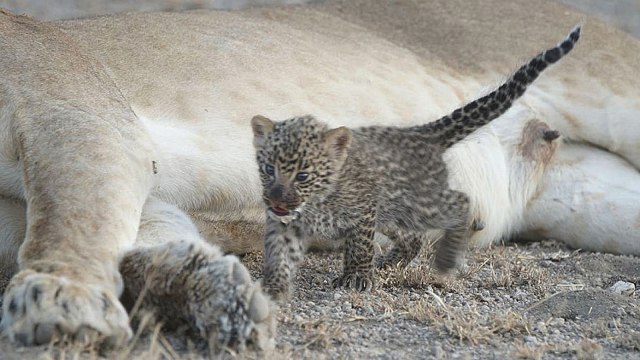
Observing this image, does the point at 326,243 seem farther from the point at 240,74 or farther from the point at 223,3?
the point at 223,3

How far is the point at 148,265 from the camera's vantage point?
3.19 m

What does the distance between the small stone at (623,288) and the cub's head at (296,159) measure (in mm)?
1127

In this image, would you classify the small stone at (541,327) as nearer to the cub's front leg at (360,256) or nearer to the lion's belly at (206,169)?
the cub's front leg at (360,256)

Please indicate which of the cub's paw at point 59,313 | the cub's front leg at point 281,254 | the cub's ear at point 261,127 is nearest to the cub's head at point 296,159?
the cub's ear at point 261,127

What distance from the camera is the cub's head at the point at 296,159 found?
356 centimetres

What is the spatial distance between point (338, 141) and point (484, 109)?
2.34ft

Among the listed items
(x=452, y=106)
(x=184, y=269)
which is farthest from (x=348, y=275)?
(x=452, y=106)

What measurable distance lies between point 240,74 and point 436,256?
116 centimetres

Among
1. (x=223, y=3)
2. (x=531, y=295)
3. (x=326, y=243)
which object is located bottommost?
(x=223, y=3)

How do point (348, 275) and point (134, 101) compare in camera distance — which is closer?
point (348, 275)

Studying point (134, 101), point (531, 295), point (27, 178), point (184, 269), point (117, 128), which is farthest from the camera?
point (134, 101)

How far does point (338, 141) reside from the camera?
372 centimetres

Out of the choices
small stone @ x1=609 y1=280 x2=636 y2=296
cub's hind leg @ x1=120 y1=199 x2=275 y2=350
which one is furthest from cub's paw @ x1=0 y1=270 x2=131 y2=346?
small stone @ x1=609 y1=280 x2=636 y2=296

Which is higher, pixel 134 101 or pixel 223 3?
pixel 134 101
